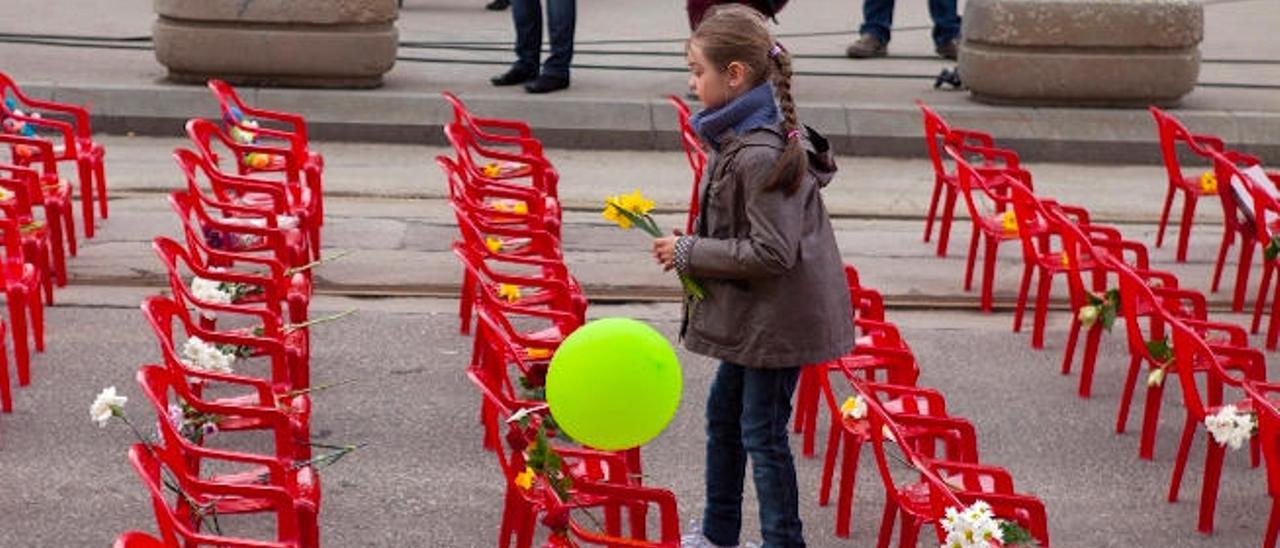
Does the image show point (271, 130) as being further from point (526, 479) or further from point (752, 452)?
point (526, 479)

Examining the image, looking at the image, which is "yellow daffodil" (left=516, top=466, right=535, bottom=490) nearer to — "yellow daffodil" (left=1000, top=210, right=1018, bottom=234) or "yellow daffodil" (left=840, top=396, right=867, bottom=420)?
"yellow daffodil" (left=840, top=396, right=867, bottom=420)

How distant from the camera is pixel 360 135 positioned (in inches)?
561

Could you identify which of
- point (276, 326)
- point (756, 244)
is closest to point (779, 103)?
point (756, 244)

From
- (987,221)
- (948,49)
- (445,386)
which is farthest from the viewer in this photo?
(948,49)

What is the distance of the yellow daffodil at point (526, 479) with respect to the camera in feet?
19.5

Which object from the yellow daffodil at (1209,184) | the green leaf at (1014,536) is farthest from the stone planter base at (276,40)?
the green leaf at (1014,536)

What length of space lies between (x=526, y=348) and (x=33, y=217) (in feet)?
10.8

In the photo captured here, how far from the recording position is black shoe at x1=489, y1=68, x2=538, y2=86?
49.6 ft

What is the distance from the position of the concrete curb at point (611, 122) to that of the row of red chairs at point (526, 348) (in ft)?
10.4

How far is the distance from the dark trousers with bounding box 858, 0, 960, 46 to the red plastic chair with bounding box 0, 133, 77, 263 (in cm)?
767

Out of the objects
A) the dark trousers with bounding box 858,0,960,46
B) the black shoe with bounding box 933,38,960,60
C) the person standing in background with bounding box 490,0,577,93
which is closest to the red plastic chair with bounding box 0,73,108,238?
the person standing in background with bounding box 490,0,577,93

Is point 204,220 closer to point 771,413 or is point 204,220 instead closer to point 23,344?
point 23,344

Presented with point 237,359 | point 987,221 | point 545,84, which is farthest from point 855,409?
point 545,84

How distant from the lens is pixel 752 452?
21.0ft
